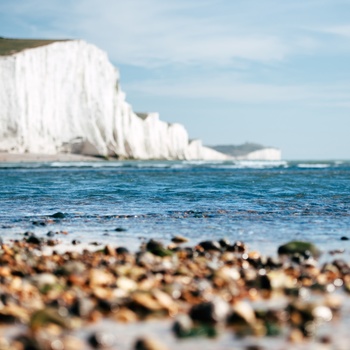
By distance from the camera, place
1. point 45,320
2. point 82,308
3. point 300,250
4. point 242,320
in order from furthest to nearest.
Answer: point 300,250 → point 82,308 → point 242,320 → point 45,320

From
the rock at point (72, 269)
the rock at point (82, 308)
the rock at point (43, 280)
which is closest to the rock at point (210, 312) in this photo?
the rock at point (82, 308)

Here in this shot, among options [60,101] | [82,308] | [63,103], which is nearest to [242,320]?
[82,308]

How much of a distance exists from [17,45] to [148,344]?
66541mm

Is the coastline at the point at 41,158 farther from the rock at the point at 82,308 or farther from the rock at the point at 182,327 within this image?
the rock at the point at 182,327

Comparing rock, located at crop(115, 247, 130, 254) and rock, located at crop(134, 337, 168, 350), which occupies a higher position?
rock, located at crop(115, 247, 130, 254)

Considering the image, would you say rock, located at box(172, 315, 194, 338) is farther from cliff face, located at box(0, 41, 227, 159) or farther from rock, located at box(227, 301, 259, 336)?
cliff face, located at box(0, 41, 227, 159)

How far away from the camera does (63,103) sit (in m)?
66.6

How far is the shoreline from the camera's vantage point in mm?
4562

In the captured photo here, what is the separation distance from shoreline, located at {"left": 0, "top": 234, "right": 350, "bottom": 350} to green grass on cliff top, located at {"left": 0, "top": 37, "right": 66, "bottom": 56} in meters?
57.2

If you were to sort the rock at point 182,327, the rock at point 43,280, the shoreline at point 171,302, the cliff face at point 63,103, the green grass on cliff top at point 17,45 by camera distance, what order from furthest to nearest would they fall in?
the green grass on cliff top at point 17,45 → the cliff face at point 63,103 → the rock at point 43,280 → the rock at point 182,327 → the shoreline at point 171,302

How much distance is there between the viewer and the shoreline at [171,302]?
4562mm

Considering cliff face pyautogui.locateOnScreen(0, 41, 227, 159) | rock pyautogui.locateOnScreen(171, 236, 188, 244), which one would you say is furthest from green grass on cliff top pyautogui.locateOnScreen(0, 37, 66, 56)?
rock pyautogui.locateOnScreen(171, 236, 188, 244)

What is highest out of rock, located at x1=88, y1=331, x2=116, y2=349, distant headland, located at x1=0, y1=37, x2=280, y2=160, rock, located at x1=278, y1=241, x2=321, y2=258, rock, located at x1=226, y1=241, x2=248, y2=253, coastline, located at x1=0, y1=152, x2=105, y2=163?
distant headland, located at x1=0, y1=37, x2=280, y2=160

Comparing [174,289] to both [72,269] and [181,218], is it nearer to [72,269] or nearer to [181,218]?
[72,269]
